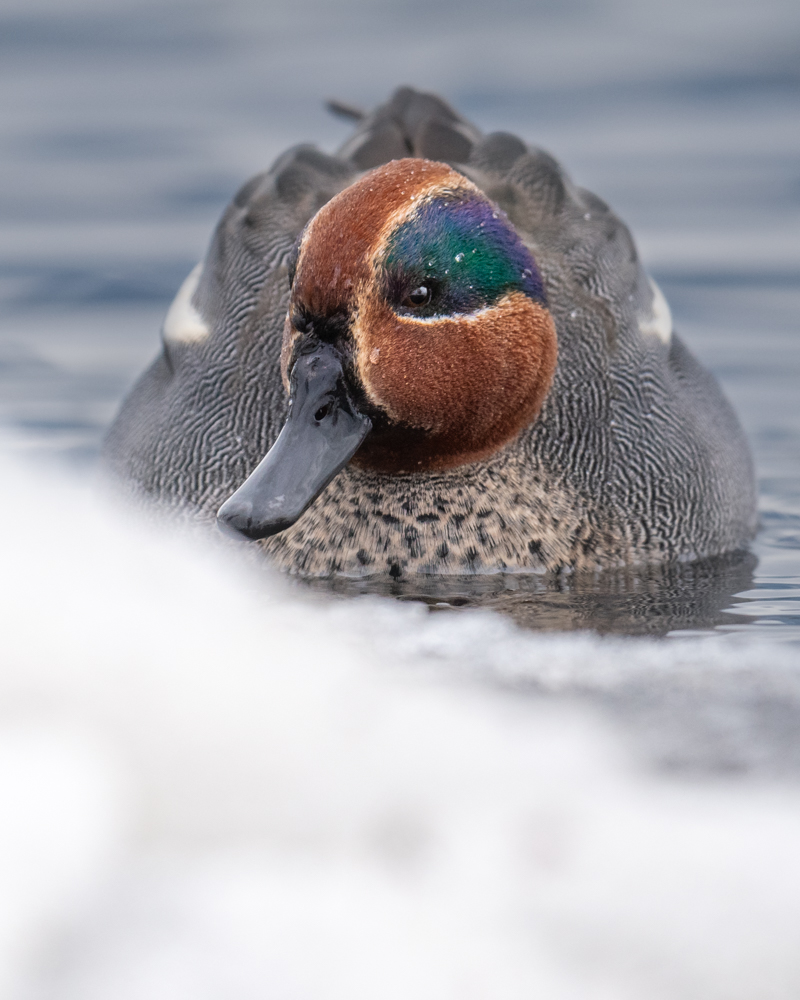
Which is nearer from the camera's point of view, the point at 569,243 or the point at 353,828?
the point at 353,828

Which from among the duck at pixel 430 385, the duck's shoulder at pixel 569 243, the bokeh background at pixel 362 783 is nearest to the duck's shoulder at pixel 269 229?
the duck at pixel 430 385

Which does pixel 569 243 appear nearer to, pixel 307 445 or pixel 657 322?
pixel 657 322

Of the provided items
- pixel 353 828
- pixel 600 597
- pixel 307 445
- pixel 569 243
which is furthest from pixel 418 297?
pixel 353 828

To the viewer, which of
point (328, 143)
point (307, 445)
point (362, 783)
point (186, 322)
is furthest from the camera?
point (328, 143)

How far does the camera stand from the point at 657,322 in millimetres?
5523

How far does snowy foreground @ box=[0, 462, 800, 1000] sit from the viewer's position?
117 inches

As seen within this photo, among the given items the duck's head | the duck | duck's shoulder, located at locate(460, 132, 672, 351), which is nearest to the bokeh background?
the duck

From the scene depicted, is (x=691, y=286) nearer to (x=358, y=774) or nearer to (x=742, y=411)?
(x=742, y=411)

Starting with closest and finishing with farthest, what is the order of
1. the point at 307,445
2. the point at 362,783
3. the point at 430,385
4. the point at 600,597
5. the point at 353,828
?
the point at 353,828, the point at 362,783, the point at 307,445, the point at 430,385, the point at 600,597

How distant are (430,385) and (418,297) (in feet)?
0.75

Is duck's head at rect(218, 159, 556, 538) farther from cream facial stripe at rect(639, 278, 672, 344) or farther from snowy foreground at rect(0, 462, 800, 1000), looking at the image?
cream facial stripe at rect(639, 278, 672, 344)

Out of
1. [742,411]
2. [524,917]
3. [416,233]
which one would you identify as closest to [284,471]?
[416,233]

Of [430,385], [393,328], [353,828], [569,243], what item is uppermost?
[569,243]

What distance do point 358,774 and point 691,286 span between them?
475 cm
